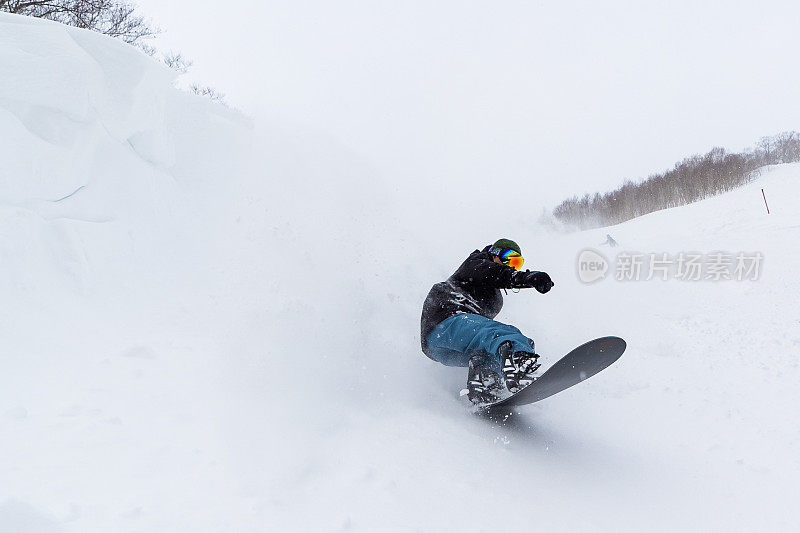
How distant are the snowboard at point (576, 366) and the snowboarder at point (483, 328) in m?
0.22

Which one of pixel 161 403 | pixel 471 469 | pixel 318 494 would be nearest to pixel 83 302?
pixel 161 403

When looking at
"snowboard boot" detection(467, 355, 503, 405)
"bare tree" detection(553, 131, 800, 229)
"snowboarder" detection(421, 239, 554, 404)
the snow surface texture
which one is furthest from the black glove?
"bare tree" detection(553, 131, 800, 229)

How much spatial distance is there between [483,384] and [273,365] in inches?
49.7

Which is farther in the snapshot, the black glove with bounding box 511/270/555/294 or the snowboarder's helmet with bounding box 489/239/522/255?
the snowboarder's helmet with bounding box 489/239/522/255

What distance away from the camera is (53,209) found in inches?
143

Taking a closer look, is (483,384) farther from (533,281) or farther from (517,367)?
(533,281)

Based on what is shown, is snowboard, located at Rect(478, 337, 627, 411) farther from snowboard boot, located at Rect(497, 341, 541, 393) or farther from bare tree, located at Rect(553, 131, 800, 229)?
bare tree, located at Rect(553, 131, 800, 229)

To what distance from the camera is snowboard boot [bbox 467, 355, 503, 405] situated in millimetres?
2998

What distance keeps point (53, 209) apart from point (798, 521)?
186 inches

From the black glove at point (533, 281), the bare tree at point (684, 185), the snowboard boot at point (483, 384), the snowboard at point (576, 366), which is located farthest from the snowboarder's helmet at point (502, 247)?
the bare tree at point (684, 185)

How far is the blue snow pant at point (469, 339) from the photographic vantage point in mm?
3004

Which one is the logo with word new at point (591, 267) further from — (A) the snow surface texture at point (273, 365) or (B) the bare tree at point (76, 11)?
(B) the bare tree at point (76, 11)

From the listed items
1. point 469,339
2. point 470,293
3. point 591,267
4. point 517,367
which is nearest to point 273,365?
point 469,339

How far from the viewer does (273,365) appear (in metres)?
2.91
